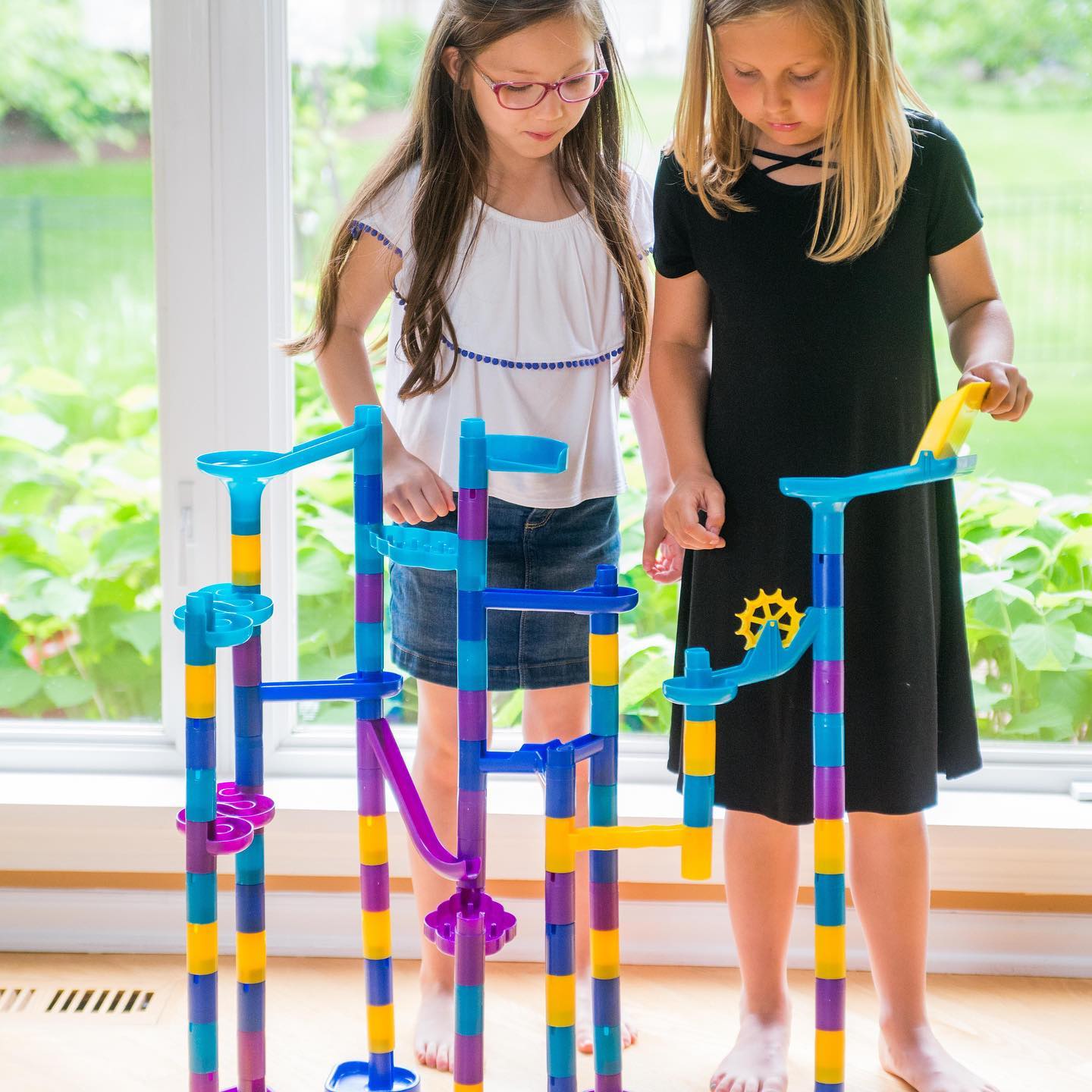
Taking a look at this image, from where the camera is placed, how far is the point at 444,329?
4.27ft

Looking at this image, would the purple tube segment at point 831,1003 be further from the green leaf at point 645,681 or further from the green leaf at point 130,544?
the green leaf at point 130,544

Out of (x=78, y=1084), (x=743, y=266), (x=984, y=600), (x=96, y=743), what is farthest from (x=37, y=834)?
(x=984, y=600)

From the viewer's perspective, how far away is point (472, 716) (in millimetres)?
986

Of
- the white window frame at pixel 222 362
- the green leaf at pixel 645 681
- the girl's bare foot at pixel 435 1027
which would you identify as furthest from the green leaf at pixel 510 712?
the girl's bare foot at pixel 435 1027

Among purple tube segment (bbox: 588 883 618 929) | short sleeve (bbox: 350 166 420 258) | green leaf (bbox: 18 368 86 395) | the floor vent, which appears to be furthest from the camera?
green leaf (bbox: 18 368 86 395)

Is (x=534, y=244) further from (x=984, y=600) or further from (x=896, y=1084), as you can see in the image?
(x=896, y=1084)

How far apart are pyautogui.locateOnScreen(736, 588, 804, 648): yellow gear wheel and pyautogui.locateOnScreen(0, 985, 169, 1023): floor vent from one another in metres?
0.82

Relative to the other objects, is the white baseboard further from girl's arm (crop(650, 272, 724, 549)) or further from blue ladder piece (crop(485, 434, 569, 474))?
blue ladder piece (crop(485, 434, 569, 474))

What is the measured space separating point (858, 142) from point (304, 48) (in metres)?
0.79

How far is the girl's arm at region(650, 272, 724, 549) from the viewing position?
1234 mm

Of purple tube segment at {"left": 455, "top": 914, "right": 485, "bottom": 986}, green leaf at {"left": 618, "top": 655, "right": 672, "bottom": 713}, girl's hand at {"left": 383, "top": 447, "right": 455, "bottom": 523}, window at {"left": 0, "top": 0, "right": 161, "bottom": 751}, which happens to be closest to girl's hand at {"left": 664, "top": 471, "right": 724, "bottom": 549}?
girl's hand at {"left": 383, "top": 447, "right": 455, "bottom": 523}

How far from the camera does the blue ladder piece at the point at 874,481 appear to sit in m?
0.95

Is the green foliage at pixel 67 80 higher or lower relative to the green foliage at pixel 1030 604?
higher

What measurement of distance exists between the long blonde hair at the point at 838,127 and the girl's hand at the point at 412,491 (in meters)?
0.36
